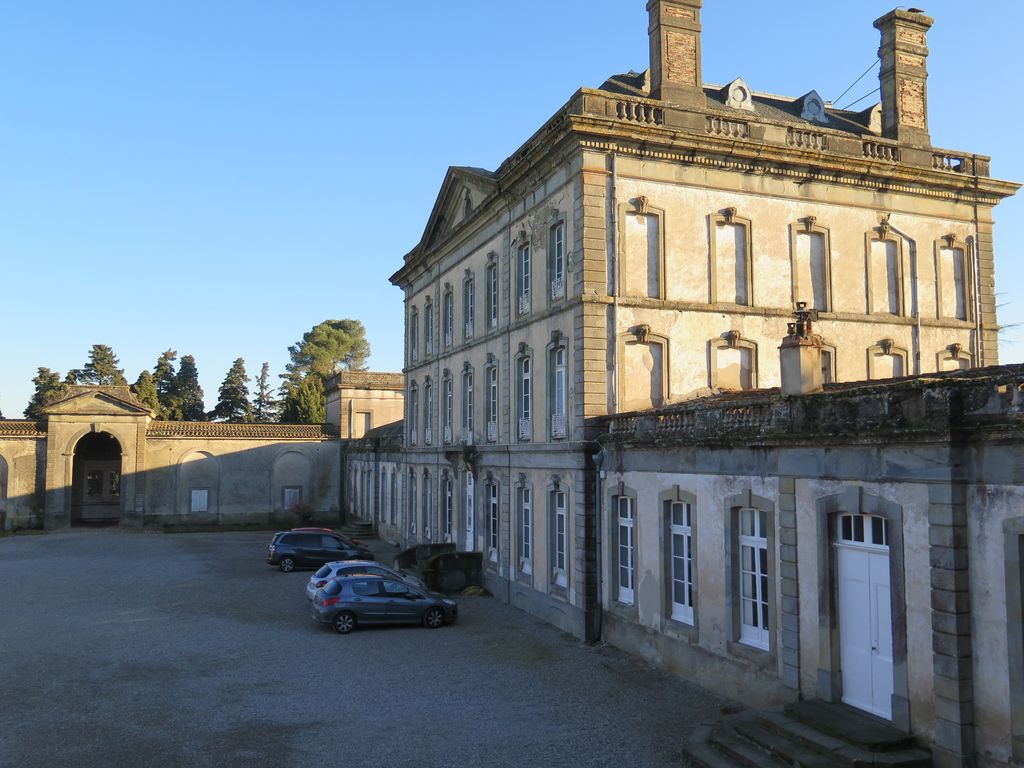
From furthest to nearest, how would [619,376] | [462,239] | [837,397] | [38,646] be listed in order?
[462,239]
[619,376]
[38,646]
[837,397]

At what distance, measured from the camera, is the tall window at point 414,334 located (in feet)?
115

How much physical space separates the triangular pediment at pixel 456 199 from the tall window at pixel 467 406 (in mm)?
5194

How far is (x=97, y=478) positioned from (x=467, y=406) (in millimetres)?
36838

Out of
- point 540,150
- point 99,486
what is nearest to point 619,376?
point 540,150

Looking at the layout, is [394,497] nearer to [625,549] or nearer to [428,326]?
[428,326]

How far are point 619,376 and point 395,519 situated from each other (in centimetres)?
2152

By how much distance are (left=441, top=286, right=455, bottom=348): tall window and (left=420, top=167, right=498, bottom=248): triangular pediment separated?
6.69 feet

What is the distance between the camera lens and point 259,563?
1307 inches

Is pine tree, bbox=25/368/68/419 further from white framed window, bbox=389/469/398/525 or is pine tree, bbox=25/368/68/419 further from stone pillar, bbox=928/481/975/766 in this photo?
stone pillar, bbox=928/481/975/766

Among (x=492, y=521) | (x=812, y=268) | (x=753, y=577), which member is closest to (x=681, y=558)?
(x=753, y=577)

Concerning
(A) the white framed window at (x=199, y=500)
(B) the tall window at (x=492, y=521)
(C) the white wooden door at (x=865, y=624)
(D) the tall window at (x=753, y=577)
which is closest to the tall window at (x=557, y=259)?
(B) the tall window at (x=492, y=521)

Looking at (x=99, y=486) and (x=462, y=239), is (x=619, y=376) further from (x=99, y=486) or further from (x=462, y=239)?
(x=99, y=486)

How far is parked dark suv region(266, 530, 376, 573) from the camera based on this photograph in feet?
101

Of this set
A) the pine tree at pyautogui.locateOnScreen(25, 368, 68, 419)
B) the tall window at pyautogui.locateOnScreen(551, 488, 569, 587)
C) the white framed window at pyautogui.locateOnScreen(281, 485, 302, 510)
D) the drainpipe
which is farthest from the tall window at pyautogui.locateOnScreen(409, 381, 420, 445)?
the pine tree at pyautogui.locateOnScreen(25, 368, 68, 419)
